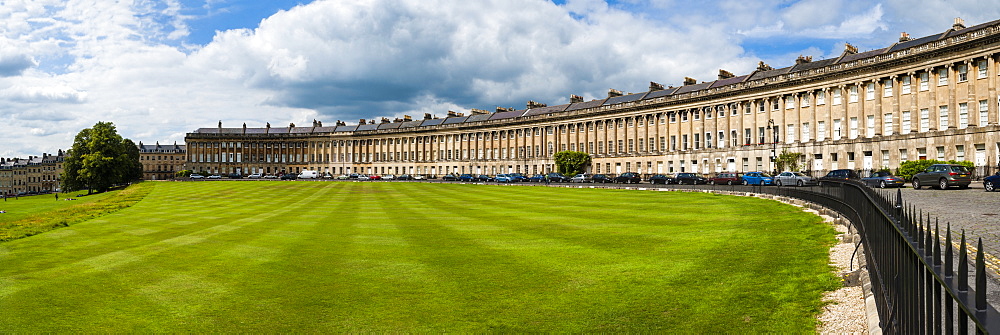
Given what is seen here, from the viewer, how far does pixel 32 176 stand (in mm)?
195250

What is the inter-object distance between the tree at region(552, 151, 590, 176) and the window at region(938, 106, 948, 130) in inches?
2031

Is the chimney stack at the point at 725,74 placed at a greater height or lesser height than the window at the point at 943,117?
greater

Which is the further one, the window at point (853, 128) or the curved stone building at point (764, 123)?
the window at point (853, 128)

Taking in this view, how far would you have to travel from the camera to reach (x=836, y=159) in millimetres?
69625

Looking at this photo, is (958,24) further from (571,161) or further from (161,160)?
(161,160)

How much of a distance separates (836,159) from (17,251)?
2925 inches

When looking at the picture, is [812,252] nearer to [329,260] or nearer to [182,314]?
[329,260]

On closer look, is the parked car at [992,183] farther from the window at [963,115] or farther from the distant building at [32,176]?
the distant building at [32,176]

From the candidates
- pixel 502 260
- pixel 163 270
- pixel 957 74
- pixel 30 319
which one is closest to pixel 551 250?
pixel 502 260

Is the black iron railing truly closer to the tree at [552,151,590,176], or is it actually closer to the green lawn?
the green lawn

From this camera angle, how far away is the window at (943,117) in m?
58.9

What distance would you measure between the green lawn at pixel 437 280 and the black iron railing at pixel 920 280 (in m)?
1.12

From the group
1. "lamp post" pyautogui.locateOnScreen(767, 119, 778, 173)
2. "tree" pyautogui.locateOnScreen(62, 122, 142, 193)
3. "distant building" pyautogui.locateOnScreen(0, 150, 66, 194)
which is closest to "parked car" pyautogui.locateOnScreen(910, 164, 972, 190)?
"lamp post" pyautogui.locateOnScreen(767, 119, 778, 173)

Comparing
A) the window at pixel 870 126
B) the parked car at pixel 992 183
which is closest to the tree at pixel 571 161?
the window at pixel 870 126
